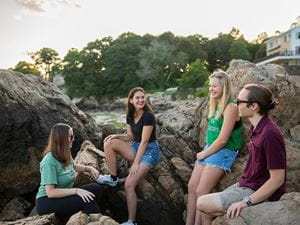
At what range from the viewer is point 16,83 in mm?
9289

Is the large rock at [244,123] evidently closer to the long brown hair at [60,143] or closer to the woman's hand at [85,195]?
the woman's hand at [85,195]

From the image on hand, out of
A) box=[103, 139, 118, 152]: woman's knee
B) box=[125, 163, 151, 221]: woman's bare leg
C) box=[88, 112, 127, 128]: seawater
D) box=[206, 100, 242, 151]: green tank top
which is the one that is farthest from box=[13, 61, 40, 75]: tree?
box=[206, 100, 242, 151]: green tank top

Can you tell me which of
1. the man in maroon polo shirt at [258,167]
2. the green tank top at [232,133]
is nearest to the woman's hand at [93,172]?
the green tank top at [232,133]

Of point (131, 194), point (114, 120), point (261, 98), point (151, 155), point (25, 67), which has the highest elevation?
point (25, 67)

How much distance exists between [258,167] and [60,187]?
8.83ft

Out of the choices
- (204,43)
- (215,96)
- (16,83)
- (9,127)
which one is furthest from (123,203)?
(204,43)

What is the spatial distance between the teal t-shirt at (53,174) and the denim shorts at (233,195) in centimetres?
220

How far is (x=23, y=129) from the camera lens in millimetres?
9000

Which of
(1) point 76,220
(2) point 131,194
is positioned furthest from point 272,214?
(2) point 131,194

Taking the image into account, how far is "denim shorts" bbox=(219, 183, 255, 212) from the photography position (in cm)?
464

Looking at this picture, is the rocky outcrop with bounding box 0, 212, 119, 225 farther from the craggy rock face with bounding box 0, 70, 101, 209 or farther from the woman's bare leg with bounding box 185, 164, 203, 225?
the craggy rock face with bounding box 0, 70, 101, 209

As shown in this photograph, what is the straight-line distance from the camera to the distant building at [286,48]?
2335 inches

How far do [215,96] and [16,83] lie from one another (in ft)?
16.3

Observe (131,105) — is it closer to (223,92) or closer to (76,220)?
(223,92)
